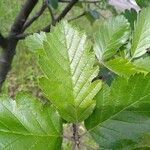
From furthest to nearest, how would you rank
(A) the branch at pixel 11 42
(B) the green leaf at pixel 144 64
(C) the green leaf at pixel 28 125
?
(A) the branch at pixel 11 42, (B) the green leaf at pixel 144 64, (C) the green leaf at pixel 28 125

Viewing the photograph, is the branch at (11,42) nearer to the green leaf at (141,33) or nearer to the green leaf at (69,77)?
the green leaf at (141,33)

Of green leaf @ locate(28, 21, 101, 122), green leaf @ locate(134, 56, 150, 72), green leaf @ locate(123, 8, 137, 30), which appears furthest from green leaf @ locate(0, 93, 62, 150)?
green leaf @ locate(123, 8, 137, 30)

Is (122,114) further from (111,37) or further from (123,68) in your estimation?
(111,37)

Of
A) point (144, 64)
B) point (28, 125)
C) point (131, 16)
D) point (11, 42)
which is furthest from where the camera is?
point (11, 42)

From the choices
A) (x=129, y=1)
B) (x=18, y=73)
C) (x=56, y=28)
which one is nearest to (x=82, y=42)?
(x=56, y=28)

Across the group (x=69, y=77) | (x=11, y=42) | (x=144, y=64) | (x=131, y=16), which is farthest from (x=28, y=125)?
(x=11, y=42)

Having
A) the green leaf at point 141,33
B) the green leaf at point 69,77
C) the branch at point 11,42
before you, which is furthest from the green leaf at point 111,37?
the branch at point 11,42
